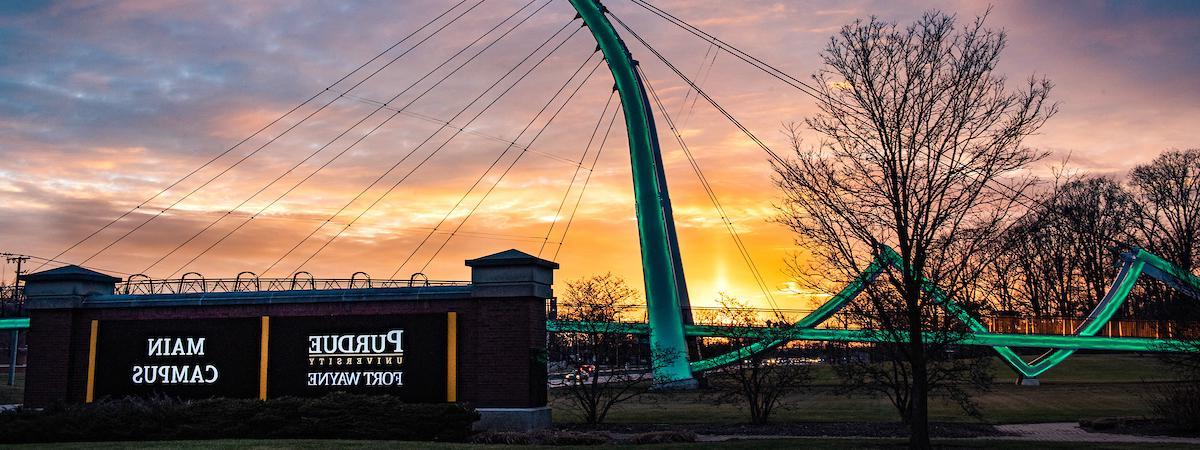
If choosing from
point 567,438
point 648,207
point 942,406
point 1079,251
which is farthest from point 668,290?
point 1079,251

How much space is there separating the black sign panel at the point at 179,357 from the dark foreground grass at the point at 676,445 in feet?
17.6

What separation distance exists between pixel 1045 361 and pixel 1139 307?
36653mm

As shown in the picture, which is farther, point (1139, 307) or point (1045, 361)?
point (1139, 307)

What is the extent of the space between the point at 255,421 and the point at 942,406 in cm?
2730

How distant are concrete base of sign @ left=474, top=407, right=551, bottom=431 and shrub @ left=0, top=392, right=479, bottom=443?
56.4 inches

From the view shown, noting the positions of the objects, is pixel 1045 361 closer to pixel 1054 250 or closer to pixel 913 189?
pixel 1054 250

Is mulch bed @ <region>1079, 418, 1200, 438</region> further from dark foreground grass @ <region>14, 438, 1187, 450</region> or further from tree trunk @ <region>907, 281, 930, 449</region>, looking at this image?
tree trunk @ <region>907, 281, 930, 449</region>

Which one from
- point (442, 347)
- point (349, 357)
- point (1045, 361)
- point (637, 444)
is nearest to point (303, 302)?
point (349, 357)

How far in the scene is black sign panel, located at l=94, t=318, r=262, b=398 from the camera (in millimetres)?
25500

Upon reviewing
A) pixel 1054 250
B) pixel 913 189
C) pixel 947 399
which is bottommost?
pixel 947 399

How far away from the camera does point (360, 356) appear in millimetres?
24672

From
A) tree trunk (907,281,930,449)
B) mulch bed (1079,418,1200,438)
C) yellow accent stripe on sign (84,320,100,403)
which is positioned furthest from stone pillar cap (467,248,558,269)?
mulch bed (1079,418,1200,438)

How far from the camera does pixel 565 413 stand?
3412cm

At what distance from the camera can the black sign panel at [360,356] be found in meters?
24.1
